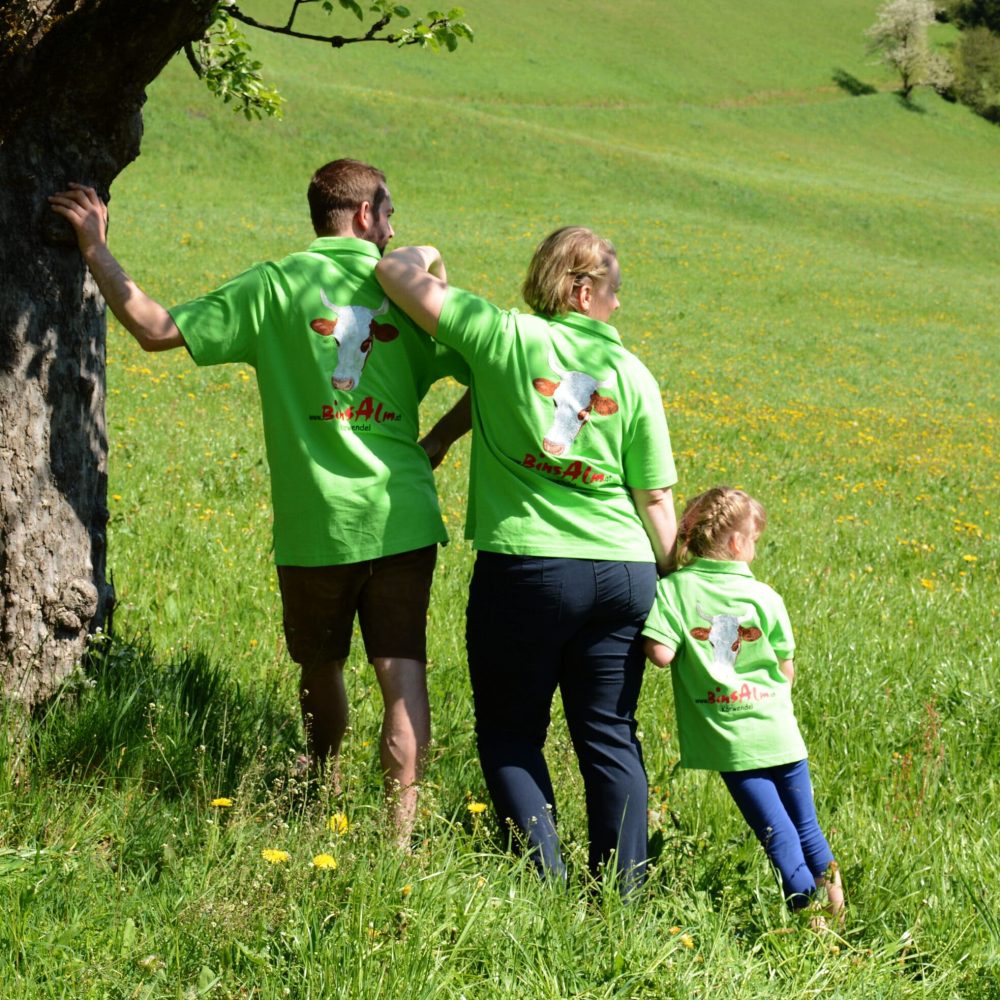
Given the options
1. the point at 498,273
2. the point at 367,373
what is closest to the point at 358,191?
the point at 367,373

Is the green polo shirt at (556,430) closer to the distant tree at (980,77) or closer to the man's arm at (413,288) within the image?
the man's arm at (413,288)

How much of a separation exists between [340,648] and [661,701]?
1.97 metres

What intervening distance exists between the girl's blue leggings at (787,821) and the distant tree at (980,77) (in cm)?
7915

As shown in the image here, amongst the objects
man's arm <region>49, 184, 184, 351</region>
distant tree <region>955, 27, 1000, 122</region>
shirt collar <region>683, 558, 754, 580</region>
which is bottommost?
shirt collar <region>683, 558, 754, 580</region>

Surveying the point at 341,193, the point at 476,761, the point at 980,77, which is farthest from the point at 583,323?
the point at 980,77

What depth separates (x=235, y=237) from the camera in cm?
2414

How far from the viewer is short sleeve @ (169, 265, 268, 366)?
3.29 metres

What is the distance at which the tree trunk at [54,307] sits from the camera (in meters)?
3.36

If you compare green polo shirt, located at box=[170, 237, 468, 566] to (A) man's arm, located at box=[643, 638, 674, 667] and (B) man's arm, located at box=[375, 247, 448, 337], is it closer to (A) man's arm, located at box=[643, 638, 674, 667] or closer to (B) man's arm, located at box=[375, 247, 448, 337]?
(B) man's arm, located at box=[375, 247, 448, 337]

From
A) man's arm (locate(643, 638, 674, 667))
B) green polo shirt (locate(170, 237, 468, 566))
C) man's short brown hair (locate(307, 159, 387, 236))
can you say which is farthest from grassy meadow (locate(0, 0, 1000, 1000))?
man's short brown hair (locate(307, 159, 387, 236))

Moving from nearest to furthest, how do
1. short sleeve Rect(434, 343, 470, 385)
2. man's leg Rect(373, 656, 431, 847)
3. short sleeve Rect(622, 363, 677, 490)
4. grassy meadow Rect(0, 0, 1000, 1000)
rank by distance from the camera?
grassy meadow Rect(0, 0, 1000, 1000), short sleeve Rect(622, 363, 677, 490), man's leg Rect(373, 656, 431, 847), short sleeve Rect(434, 343, 470, 385)

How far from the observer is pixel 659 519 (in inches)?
134

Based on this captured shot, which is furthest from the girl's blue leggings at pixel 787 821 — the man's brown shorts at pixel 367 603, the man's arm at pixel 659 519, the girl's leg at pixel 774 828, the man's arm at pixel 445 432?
the man's arm at pixel 445 432

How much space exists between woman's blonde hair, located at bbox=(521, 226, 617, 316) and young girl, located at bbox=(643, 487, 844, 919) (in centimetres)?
81
